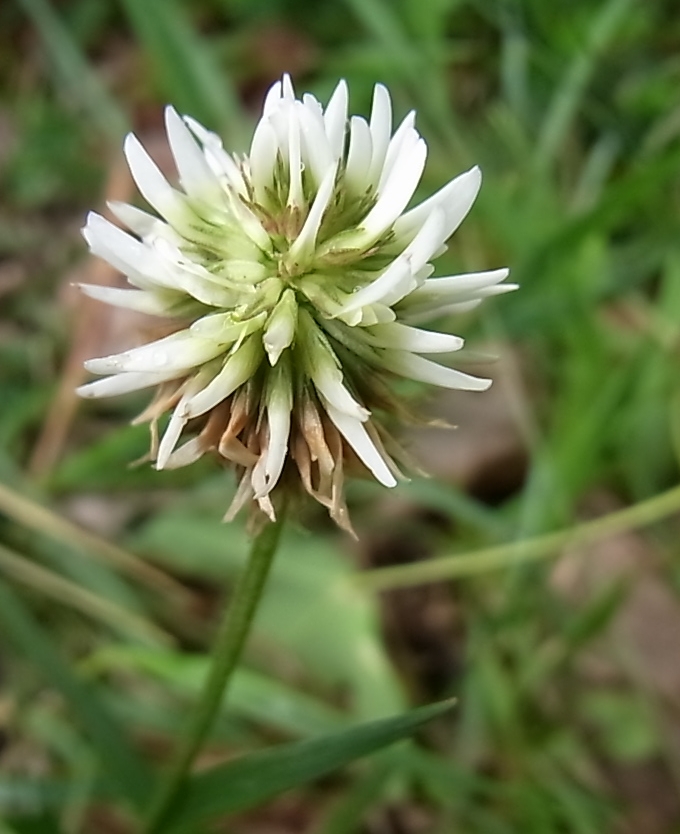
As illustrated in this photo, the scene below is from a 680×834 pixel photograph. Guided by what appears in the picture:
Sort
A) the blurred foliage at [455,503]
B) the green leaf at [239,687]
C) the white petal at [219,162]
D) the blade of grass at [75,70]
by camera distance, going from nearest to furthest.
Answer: the white petal at [219,162]
the green leaf at [239,687]
the blurred foliage at [455,503]
the blade of grass at [75,70]

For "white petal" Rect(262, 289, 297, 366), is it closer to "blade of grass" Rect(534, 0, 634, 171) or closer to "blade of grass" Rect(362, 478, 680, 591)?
"blade of grass" Rect(362, 478, 680, 591)

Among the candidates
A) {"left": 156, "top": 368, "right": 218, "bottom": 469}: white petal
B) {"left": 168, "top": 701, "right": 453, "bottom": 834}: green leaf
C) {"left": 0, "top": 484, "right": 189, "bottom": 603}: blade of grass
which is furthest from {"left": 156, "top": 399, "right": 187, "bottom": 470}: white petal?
{"left": 0, "top": 484, "right": 189, "bottom": 603}: blade of grass

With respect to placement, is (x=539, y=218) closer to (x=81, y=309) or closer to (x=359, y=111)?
(x=359, y=111)

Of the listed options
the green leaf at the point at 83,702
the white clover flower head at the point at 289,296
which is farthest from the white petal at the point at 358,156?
the green leaf at the point at 83,702

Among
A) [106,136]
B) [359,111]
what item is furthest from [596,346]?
[106,136]

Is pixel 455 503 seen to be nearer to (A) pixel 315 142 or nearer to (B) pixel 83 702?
(B) pixel 83 702

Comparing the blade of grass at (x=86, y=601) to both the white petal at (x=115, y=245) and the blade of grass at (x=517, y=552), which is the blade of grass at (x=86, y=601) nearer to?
the blade of grass at (x=517, y=552)
